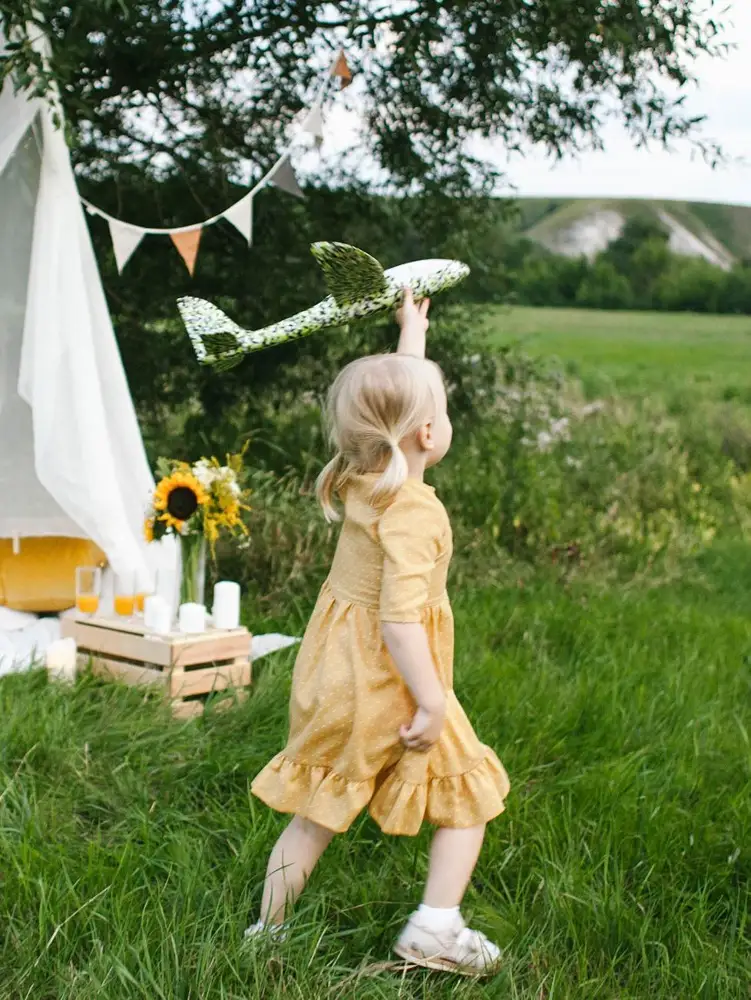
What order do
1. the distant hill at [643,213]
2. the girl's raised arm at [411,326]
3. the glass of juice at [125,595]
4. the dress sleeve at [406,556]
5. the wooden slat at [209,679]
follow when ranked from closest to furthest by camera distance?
the dress sleeve at [406,556] → the girl's raised arm at [411,326] → the wooden slat at [209,679] → the glass of juice at [125,595] → the distant hill at [643,213]

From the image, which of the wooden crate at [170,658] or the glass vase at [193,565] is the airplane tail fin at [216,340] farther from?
the glass vase at [193,565]

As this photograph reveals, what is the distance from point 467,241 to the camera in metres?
5.77

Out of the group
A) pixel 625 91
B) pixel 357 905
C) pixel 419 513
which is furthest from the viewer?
pixel 625 91

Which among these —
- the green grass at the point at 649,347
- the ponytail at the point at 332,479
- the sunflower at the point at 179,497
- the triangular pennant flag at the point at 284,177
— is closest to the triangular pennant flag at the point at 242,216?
the triangular pennant flag at the point at 284,177

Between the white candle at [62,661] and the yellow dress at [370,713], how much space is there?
1.41 meters

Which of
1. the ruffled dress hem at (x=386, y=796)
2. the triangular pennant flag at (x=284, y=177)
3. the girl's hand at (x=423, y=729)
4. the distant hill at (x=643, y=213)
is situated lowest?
the ruffled dress hem at (x=386, y=796)

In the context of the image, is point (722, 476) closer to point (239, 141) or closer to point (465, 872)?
point (239, 141)

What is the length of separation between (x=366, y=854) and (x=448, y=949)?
1.59 feet

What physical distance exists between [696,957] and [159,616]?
1.97 meters

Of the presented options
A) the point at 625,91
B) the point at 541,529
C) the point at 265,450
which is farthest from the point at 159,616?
the point at 625,91

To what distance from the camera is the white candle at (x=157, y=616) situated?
3482 millimetres

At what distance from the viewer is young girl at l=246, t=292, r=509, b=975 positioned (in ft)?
6.64

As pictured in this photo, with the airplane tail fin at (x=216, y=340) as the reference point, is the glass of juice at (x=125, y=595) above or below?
below

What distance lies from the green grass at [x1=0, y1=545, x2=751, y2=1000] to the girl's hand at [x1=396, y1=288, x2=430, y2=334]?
117 centimetres
